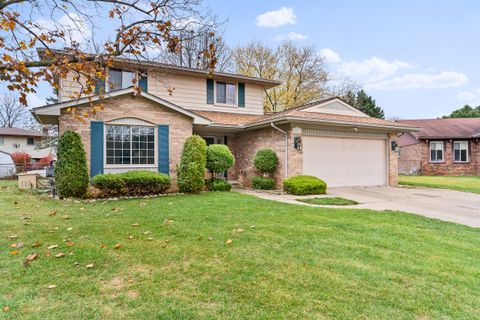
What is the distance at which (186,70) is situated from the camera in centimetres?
1424

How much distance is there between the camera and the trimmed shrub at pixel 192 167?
10.9 meters

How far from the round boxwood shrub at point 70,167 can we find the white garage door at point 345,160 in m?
8.43

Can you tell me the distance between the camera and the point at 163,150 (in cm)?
1145

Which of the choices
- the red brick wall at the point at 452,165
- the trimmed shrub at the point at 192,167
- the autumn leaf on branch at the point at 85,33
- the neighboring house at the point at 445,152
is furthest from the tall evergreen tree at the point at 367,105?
the autumn leaf on branch at the point at 85,33

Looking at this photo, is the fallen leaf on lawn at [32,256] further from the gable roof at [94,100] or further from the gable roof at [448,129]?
the gable roof at [448,129]

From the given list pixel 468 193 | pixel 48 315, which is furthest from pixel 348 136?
pixel 48 315

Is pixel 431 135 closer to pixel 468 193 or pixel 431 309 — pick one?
pixel 468 193

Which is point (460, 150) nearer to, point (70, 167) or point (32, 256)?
point (70, 167)

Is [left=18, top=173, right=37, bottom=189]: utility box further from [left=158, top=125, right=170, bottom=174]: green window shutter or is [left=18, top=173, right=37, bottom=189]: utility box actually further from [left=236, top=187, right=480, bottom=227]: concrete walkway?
[left=236, top=187, right=480, bottom=227]: concrete walkway

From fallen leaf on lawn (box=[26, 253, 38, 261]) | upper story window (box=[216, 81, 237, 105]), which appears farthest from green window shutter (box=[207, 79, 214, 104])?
fallen leaf on lawn (box=[26, 253, 38, 261])

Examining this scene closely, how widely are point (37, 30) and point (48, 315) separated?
18.2ft

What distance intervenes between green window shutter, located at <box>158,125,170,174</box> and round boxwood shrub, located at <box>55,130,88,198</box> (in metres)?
2.62

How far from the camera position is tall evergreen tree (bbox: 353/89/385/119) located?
2980 centimetres

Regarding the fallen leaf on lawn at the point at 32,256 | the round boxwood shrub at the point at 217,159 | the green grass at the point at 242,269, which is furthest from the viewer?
the round boxwood shrub at the point at 217,159
